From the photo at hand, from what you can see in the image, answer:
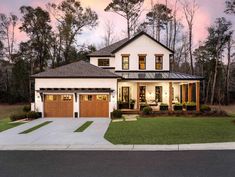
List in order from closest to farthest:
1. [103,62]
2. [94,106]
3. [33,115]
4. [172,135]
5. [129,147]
→ 1. [129,147]
2. [172,135]
3. [33,115]
4. [94,106]
5. [103,62]

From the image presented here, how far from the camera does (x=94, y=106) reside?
2375 centimetres

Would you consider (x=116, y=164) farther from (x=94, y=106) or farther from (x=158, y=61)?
(x=158, y=61)

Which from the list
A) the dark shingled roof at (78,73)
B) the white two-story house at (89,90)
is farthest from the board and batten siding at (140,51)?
the dark shingled roof at (78,73)

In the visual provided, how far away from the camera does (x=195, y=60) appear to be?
4781 centimetres

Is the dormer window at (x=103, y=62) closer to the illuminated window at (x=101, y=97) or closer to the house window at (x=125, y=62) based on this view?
the house window at (x=125, y=62)

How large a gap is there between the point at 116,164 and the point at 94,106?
610 inches

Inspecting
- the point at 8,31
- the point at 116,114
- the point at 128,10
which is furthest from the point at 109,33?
the point at 116,114

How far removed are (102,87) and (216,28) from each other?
92.3ft

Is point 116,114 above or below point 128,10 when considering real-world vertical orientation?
below

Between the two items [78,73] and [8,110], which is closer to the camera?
[78,73]

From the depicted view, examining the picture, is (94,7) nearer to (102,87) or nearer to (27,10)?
(27,10)

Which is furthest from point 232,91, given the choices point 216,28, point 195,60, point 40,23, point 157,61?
point 40,23

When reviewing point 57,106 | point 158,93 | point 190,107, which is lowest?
point 190,107

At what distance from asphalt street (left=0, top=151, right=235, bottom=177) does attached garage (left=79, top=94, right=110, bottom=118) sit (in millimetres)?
13133
